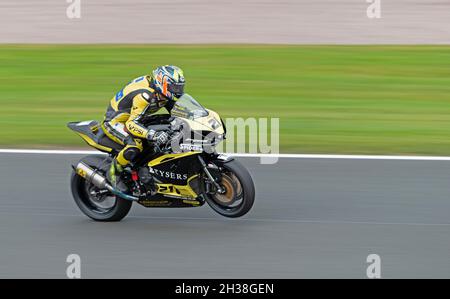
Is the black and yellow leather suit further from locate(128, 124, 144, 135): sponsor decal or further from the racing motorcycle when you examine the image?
the racing motorcycle

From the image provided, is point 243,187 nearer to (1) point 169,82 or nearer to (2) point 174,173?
(2) point 174,173

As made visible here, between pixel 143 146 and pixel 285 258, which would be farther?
pixel 143 146

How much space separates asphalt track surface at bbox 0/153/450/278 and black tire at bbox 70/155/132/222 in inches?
4.3

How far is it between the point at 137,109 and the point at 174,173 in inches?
27.2

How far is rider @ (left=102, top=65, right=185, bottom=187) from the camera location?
892 cm

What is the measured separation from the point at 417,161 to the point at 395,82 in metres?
4.96

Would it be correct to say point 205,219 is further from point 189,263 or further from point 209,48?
point 209,48

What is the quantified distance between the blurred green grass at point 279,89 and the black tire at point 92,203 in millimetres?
3100

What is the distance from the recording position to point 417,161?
38.1ft

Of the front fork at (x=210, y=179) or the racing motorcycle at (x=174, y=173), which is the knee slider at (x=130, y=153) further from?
the front fork at (x=210, y=179)

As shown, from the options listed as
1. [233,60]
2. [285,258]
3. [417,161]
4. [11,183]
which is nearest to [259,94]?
[233,60]

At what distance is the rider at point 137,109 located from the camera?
8922mm
